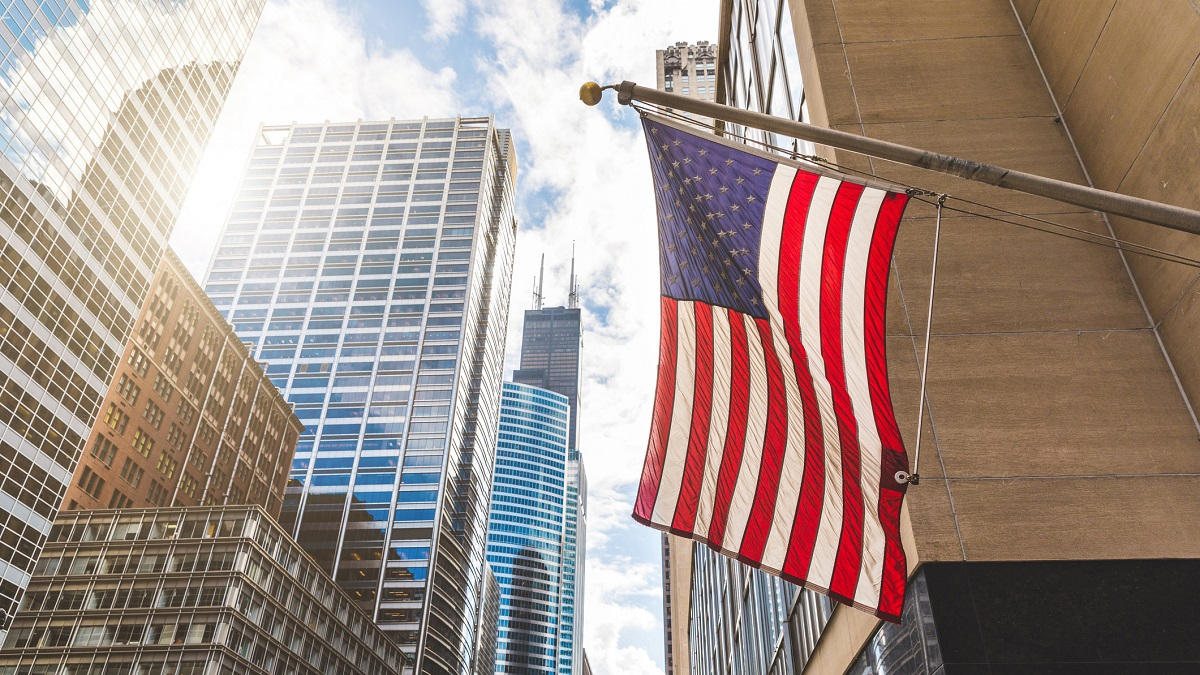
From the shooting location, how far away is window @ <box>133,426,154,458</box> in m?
76.0

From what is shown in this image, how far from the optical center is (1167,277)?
1038 cm

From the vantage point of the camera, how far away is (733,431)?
9.84 m

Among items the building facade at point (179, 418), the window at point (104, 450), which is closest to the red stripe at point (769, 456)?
the building facade at point (179, 418)

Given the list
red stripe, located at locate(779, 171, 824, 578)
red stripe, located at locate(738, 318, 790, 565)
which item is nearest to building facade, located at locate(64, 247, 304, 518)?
red stripe, located at locate(738, 318, 790, 565)

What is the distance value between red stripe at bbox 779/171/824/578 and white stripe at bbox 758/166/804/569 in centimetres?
5

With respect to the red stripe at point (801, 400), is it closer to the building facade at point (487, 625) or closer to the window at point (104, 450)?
the window at point (104, 450)

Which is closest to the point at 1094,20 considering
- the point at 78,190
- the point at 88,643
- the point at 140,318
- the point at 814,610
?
the point at 814,610

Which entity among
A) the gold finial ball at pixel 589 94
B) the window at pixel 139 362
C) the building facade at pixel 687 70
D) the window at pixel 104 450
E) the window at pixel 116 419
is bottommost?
the gold finial ball at pixel 589 94

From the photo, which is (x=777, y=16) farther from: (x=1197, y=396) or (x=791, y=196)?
→ (x=1197, y=396)

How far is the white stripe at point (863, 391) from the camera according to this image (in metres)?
8.30

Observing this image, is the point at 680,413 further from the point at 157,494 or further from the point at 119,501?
the point at 157,494

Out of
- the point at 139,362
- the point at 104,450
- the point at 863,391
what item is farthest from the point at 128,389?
the point at 863,391

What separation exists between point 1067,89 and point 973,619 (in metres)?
9.19

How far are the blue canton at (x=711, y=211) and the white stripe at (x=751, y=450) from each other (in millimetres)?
438
